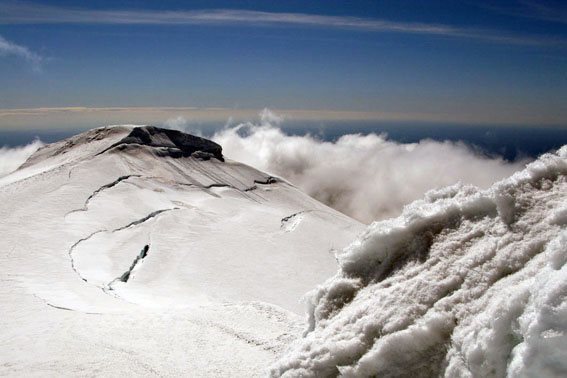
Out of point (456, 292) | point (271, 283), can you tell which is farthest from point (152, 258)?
point (456, 292)

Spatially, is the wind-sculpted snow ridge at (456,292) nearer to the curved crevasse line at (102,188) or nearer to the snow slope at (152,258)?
the snow slope at (152,258)

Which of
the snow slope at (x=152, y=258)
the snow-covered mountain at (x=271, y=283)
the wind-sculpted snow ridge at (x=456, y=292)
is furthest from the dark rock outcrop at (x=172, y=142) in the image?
the wind-sculpted snow ridge at (x=456, y=292)

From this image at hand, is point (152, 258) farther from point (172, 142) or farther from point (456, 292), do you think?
point (172, 142)

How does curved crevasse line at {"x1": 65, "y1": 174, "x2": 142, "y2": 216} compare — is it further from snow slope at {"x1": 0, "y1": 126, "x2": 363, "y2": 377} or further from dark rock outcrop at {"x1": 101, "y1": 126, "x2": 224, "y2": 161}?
dark rock outcrop at {"x1": 101, "y1": 126, "x2": 224, "y2": 161}

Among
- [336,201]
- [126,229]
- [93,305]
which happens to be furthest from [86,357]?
[336,201]

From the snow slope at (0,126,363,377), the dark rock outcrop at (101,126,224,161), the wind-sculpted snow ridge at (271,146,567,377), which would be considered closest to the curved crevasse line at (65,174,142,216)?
the snow slope at (0,126,363,377)

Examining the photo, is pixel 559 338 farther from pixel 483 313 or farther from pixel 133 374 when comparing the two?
pixel 133 374
